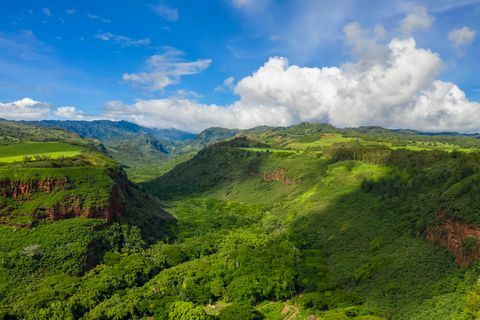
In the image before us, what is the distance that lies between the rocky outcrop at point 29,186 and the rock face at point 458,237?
92.7m

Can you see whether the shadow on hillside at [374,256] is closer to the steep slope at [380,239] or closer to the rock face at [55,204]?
the steep slope at [380,239]

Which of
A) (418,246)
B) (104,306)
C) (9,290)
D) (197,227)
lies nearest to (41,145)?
(197,227)

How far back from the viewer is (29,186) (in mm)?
99250

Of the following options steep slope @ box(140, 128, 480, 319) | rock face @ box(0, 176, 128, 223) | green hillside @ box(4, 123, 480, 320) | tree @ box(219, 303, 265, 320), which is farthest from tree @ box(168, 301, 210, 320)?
rock face @ box(0, 176, 128, 223)

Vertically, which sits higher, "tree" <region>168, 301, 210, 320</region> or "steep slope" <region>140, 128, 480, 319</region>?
"steep slope" <region>140, 128, 480, 319</region>

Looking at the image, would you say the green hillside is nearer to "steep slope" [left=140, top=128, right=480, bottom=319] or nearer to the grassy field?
"steep slope" [left=140, top=128, right=480, bottom=319]

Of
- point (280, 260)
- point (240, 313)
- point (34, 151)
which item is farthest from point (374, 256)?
point (34, 151)

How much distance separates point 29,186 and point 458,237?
10010cm

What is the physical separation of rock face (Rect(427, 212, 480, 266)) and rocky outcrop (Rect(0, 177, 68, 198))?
92696mm

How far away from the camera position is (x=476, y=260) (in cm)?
A: 6694

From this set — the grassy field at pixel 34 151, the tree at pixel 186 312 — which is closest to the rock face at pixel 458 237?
the tree at pixel 186 312

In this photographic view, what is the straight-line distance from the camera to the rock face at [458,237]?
226 feet

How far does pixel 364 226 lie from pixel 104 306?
221ft

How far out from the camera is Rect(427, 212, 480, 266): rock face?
69.0 m
